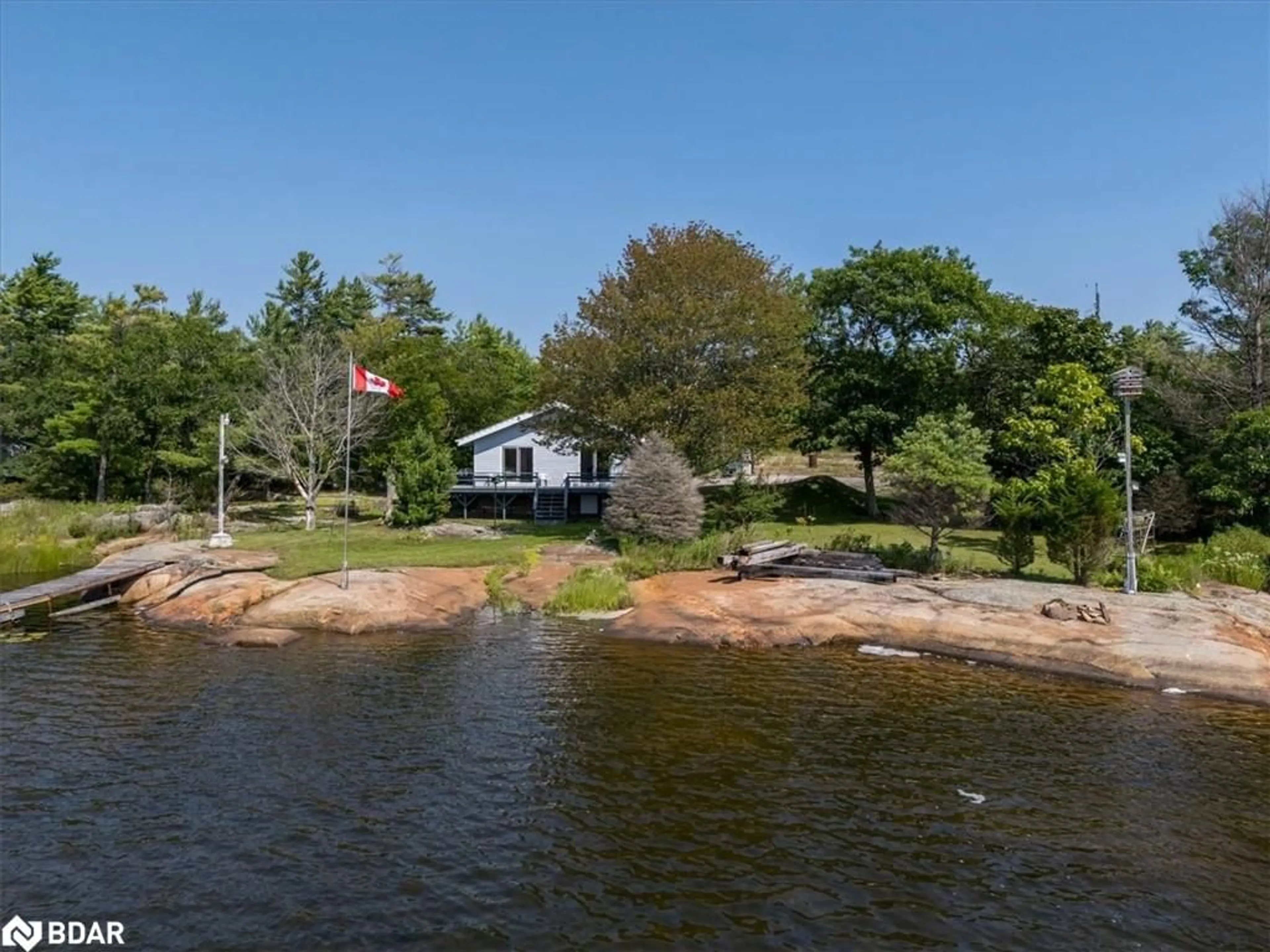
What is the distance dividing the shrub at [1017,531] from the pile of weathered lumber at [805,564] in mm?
2764

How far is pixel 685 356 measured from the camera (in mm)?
30516

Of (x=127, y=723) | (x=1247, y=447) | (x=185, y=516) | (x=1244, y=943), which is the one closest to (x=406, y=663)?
(x=127, y=723)

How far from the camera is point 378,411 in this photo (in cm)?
3862

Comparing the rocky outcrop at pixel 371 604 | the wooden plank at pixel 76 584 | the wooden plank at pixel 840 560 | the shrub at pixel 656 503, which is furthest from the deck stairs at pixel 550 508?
the wooden plank at pixel 76 584

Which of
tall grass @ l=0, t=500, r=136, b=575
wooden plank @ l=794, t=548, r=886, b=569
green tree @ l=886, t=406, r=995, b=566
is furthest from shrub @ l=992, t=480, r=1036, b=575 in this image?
tall grass @ l=0, t=500, r=136, b=575

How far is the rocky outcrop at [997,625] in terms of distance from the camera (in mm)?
15250

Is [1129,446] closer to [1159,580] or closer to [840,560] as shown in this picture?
[1159,580]

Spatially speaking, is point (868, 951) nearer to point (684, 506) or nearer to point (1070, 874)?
point (1070, 874)

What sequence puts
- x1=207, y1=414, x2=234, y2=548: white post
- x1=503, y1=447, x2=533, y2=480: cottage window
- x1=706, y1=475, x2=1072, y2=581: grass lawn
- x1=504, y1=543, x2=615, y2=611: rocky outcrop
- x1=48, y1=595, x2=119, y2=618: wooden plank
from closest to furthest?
x1=48, y1=595, x2=119, y2=618: wooden plank < x1=504, y1=543, x2=615, y2=611: rocky outcrop < x1=706, y1=475, x2=1072, y2=581: grass lawn < x1=207, y1=414, x2=234, y2=548: white post < x1=503, y1=447, x2=533, y2=480: cottage window

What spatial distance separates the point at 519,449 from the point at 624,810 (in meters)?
31.0

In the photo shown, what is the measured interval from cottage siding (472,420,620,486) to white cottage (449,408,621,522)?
2cm

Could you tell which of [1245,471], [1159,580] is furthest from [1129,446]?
[1245,471]

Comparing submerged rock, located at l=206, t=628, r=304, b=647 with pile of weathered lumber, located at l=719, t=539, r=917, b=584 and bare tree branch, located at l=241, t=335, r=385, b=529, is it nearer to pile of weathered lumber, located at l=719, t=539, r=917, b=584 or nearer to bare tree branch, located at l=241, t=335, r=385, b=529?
pile of weathered lumber, located at l=719, t=539, r=917, b=584

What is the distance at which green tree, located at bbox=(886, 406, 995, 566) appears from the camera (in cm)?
2255
